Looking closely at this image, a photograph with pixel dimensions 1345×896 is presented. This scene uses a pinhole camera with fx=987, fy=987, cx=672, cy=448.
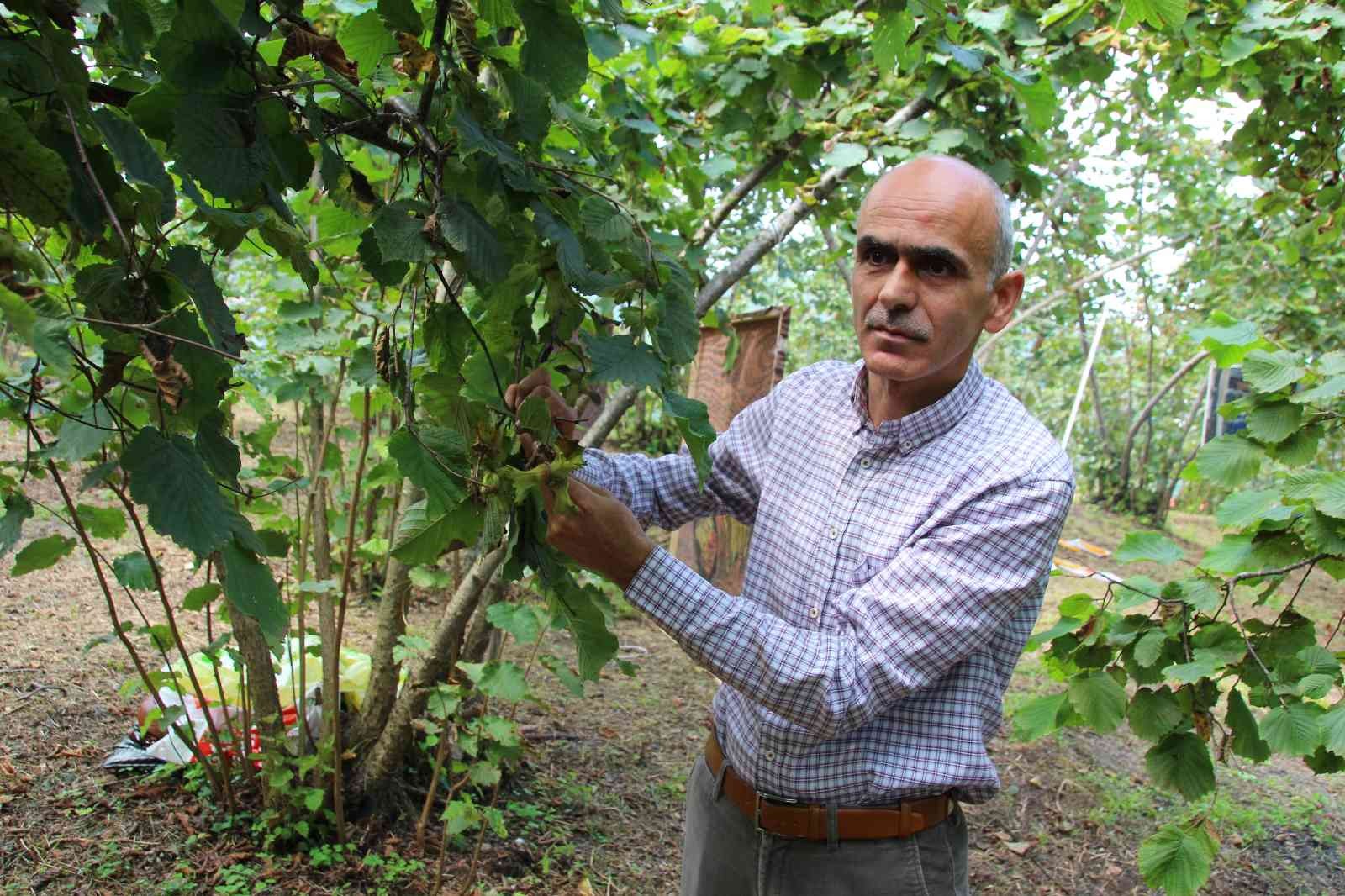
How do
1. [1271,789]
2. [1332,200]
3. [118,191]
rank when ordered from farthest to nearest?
[1271,789] → [1332,200] → [118,191]

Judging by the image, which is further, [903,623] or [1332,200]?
[1332,200]

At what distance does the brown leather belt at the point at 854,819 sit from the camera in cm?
164

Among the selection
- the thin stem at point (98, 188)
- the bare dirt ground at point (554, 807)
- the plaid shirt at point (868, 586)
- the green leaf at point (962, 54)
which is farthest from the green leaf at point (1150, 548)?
the thin stem at point (98, 188)

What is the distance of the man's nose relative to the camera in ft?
5.32

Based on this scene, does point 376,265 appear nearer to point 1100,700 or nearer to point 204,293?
point 204,293

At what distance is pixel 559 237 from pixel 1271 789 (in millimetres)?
4846

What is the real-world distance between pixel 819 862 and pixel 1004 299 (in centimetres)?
103

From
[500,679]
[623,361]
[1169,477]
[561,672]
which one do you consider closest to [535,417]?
[623,361]

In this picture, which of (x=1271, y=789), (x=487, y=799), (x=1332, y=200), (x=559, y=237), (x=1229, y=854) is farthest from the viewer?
(x=1271, y=789)

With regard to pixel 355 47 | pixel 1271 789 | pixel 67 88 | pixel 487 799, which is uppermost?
pixel 355 47

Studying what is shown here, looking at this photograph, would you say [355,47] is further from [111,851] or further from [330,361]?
[111,851]

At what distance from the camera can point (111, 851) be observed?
265 centimetres

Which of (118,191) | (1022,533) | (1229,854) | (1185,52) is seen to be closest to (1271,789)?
(1229,854)

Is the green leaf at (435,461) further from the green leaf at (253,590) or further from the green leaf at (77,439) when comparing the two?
the green leaf at (77,439)
